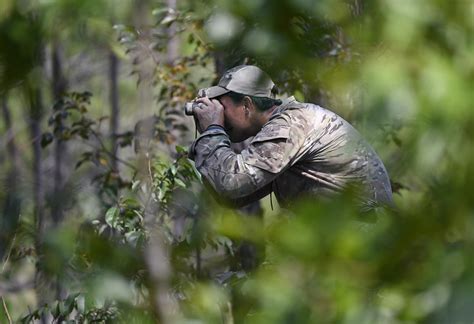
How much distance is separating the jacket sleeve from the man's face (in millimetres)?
250

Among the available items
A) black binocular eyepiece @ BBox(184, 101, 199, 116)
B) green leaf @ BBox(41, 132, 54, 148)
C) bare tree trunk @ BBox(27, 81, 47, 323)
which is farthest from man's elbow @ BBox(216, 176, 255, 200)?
green leaf @ BBox(41, 132, 54, 148)

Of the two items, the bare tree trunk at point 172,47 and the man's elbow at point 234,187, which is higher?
the man's elbow at point 234,187

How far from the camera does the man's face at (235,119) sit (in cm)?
433

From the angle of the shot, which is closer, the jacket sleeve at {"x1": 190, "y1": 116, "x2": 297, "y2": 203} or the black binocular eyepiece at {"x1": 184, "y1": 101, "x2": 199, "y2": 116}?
the jacket sleeve at {"x1": 190, "y1": 116, "x2": 297, "y2": 203}

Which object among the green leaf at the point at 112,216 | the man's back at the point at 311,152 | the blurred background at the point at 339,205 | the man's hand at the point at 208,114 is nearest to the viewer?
the blurred background at the point at 339,205

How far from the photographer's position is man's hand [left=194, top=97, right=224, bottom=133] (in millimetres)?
4289

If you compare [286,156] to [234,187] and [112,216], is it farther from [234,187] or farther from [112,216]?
[112,216]

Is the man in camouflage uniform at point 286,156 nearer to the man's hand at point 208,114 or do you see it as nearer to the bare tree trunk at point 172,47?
the man's hand at point 208,114

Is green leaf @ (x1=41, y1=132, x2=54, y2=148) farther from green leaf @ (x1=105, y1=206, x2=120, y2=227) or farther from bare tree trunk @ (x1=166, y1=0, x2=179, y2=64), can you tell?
green leaf @ (x1=105, y1=206, x2=120, y2=227)

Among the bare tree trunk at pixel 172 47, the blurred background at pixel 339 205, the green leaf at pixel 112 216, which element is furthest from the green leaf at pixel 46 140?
the blurred background at pixel 339 205

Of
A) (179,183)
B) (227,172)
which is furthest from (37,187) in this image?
(227,172)

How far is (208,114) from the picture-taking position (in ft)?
14.1

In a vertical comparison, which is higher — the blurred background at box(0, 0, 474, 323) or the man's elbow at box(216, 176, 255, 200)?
the blurred background at box(0, 0, 474, 323)

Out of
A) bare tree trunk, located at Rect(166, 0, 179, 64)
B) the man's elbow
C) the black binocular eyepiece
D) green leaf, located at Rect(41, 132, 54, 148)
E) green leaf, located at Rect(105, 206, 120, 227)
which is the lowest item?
green leaf, located at Rect(41, 132, 54, 148)
